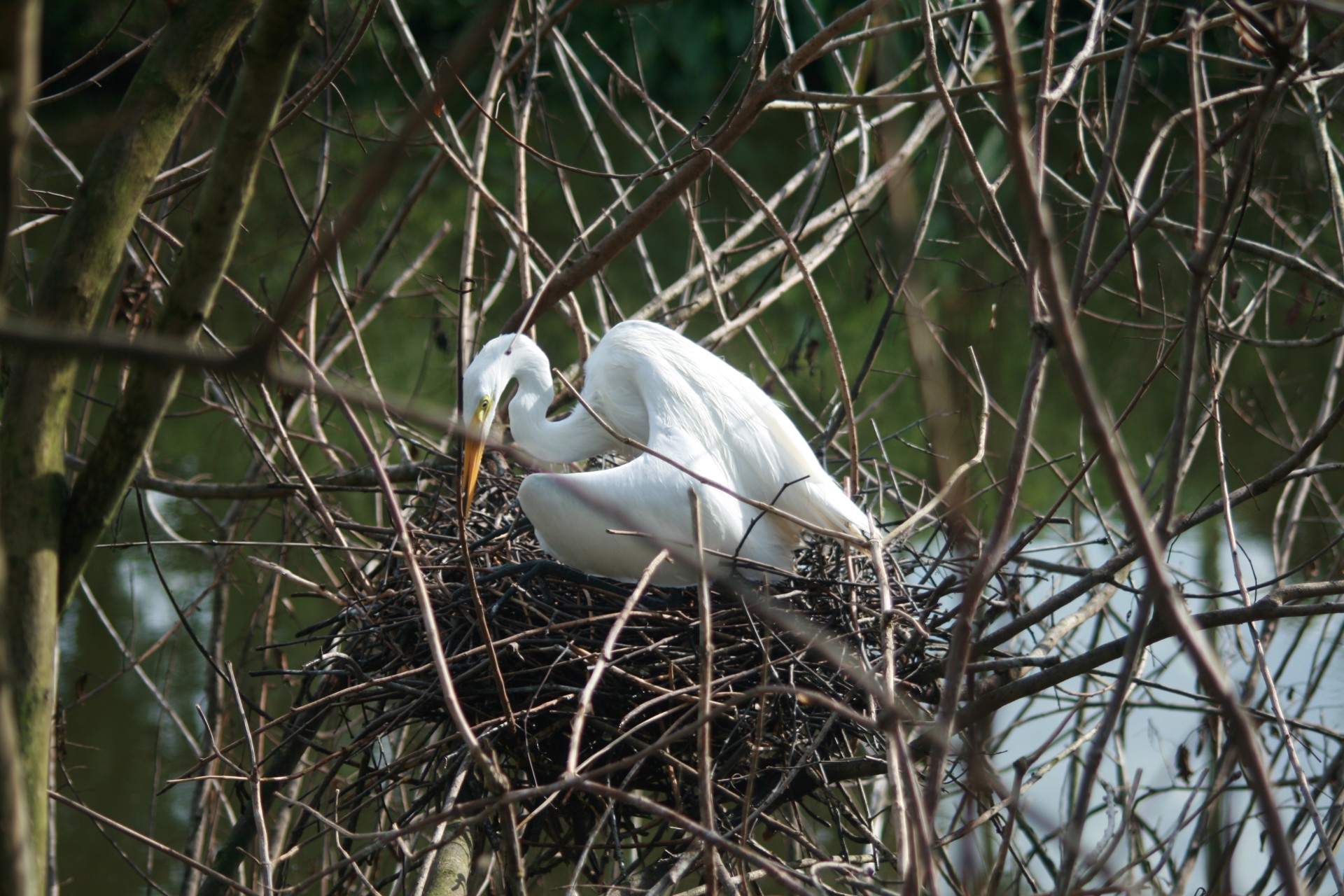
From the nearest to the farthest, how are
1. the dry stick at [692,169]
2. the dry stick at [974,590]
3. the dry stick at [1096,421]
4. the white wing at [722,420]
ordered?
the dry stick at [1096,421] < the dry stick at [974,590] < the dry stick at [692,169] < the white wing at [722,420]

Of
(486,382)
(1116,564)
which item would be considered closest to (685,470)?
(1116,564)

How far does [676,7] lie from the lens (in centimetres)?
1131

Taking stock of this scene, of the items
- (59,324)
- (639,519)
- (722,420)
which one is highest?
(722,420)

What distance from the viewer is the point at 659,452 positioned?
88.7 inches

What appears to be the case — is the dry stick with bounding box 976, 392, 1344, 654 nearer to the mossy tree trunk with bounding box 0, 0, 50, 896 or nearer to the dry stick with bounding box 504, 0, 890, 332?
the dry stick with bounding box 504, 0, 890, 332

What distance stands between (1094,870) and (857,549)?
1.55 meters

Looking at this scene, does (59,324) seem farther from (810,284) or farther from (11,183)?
(810,284)

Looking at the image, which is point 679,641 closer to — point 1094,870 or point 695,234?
point 695,234

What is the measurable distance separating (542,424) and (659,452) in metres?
0.78

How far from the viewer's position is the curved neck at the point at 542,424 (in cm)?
291

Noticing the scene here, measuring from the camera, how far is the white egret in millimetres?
2426

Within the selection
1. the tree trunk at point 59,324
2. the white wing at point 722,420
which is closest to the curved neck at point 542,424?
the white wing at point 722,420

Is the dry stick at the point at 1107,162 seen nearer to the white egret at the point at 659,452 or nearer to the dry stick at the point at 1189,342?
the dry stick at the point at 1189,342

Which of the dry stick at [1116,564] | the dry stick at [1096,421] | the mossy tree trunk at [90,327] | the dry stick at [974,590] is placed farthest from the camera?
the dry stick at [1116,564]
